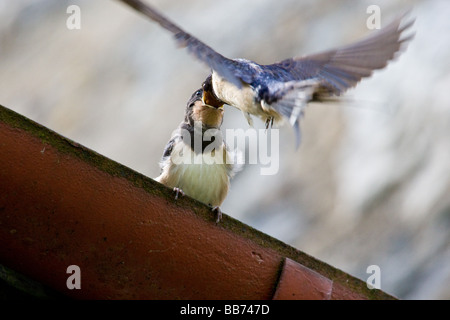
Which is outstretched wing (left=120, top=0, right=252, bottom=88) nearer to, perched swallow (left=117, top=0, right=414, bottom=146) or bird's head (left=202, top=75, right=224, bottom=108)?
perched swallow (left=117, top=0, right=414, bottom=146)

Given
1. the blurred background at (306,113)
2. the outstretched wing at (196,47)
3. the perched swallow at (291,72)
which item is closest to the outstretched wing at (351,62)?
the perched swallow at (291,72)

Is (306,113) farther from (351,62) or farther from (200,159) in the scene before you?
(351,62)

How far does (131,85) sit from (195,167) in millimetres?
1282

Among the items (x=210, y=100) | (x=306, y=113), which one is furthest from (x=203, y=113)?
(x=306, y=113)

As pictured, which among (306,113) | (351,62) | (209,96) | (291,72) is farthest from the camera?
(306,113)

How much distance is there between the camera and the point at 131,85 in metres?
3.49

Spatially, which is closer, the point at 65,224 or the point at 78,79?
the point at 65,224

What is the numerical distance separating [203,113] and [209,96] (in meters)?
0.07

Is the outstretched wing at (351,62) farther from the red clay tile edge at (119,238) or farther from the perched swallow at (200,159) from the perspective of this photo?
the perched swallow at (200,159)

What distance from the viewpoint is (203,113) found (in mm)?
2328

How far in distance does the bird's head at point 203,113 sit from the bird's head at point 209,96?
0.01 meters

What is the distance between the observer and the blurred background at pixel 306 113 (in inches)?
121

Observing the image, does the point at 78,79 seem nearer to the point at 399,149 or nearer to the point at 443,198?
the point at 399,149
